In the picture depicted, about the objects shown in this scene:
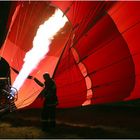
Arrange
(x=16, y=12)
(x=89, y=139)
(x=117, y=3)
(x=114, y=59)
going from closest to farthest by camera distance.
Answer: (x=89, y=139)
(x=117, y=3)
(x=114, y=59)
(x=16, y=12)

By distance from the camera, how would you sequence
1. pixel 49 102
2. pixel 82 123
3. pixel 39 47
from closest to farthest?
pixel 49 102, pixel 82 123, pixel 39 47

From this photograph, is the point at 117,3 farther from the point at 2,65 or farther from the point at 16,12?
the point at 2,65

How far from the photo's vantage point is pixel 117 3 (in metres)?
8.20

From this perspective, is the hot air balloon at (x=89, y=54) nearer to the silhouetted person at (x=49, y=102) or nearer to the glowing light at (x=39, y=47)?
the glowing light at (x=39, y=47)

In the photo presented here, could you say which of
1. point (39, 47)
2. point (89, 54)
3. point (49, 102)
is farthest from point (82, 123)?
point (39, 47)

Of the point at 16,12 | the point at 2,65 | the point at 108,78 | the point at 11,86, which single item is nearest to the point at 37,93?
the point at 11,86

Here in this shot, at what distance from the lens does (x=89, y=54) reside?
890 centimetres

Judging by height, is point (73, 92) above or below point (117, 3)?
below

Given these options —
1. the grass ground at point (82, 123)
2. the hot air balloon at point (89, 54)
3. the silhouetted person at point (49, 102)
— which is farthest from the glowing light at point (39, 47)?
the silhouetted person at point (49, 102)

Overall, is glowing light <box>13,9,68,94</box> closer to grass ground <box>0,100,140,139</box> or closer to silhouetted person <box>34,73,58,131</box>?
grass ground <box>0,100,140,139</box>

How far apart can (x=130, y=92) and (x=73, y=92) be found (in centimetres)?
140

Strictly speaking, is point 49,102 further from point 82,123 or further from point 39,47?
point 39,47

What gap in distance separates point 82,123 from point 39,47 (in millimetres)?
2414

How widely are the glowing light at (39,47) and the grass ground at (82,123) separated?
107 centimetres
